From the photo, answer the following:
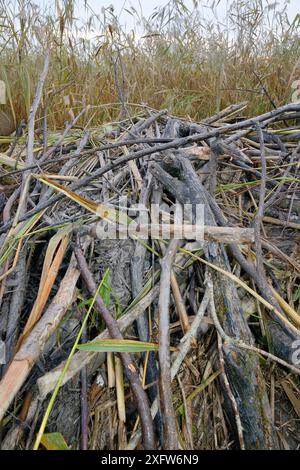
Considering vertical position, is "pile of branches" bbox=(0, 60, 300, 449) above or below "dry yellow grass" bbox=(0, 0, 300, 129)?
below

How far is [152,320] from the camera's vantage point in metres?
0.98

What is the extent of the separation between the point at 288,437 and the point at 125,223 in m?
0.67

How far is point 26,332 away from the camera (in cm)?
83

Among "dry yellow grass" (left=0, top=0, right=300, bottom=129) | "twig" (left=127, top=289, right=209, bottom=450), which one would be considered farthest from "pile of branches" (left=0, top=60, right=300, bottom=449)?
"dry yellow grass" (left=0, top=0, right=300, bottom=129)

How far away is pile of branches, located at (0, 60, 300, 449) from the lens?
2.64 ft

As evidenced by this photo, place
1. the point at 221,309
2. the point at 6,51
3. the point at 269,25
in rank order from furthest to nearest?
the point at 269,25
the point at 6,51
the point at 221,309

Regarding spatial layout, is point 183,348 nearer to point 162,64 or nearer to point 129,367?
point 129,367

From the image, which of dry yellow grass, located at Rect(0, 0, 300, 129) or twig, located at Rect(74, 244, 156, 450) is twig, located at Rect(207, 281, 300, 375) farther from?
dry yellow grass, located at Rect(0, 0, 300, 129)

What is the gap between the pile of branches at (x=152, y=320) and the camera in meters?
0.81

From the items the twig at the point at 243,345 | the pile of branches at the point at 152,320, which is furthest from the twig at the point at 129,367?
the twig at the point at 243,345

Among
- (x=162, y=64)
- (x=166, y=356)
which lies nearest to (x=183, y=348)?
(x=166, y=356)
